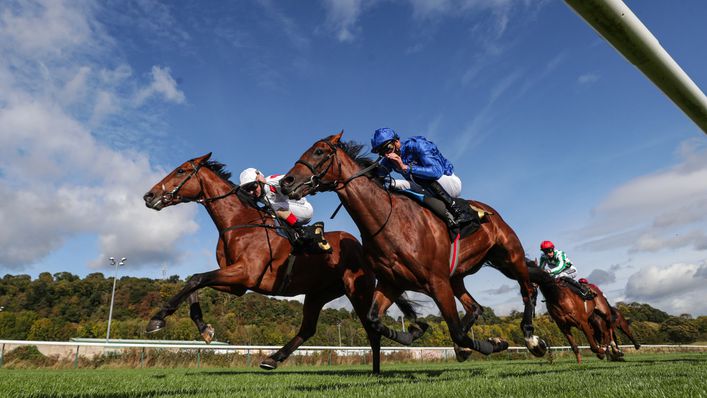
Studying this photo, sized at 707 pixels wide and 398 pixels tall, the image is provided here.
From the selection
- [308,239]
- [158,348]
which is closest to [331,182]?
[308,239]

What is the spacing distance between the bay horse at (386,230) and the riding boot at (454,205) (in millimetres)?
238

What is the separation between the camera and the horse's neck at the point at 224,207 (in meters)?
7.39

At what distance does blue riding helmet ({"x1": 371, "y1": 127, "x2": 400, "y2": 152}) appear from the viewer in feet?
20.0

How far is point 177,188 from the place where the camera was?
7.61 m

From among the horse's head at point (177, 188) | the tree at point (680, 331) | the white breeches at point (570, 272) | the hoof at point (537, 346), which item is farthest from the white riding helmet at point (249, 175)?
the tree at point (680, 331)

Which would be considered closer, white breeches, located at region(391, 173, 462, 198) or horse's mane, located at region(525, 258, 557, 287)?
white breeches, located at region(391, 173, 462, 198)

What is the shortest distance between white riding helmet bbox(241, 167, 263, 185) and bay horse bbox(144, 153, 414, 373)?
0.18 m

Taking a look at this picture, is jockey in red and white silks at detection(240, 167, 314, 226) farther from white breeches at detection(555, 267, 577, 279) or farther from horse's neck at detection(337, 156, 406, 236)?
white breeches at detection(555, 267, 577, 279)

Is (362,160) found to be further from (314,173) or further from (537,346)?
(537,346)

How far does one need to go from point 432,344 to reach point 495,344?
4114 centimetres

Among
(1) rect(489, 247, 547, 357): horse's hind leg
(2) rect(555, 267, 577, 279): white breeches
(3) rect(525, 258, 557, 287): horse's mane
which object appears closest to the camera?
(1) rect(489, 247, 547, 357): horse's hind leg

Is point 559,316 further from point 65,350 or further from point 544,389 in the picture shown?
point 65,350

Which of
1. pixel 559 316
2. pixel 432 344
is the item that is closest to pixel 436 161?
pixel 559 316

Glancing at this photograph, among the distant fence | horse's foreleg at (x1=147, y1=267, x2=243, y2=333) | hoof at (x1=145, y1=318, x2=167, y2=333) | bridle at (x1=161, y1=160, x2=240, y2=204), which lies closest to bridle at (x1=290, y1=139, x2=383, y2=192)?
horse's foreleg at (x1=147, y1=267, x2=243, y2=333)
